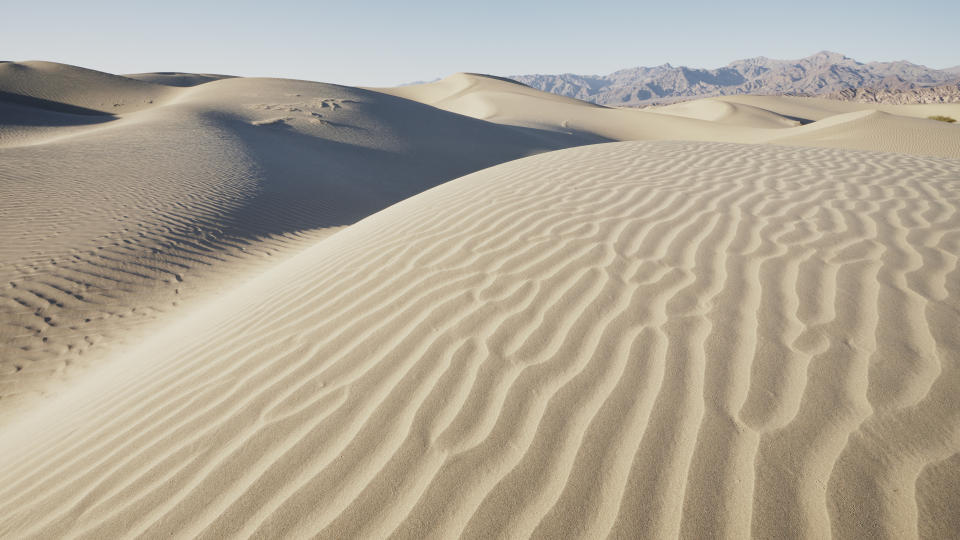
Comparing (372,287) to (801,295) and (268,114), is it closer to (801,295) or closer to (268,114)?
(801,295)

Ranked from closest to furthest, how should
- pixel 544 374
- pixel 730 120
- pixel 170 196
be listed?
pixel 544 374
pixel 170 196
pixel 730 120

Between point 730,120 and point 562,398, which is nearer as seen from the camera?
point 562,398

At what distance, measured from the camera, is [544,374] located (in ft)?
6.72

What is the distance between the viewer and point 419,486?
163cm

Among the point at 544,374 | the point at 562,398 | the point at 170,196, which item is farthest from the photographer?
the point at 170,196

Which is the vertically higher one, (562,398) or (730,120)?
(562,398)

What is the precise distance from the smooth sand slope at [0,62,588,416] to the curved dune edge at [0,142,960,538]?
198 centimetres

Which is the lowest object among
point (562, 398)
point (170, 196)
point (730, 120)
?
point (730, 120)

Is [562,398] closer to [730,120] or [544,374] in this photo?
[544,374]

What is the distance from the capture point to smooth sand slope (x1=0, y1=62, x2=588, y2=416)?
A: 201 inches

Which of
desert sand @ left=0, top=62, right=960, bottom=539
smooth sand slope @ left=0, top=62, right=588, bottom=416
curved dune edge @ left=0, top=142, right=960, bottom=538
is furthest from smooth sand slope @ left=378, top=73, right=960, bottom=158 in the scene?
curved dune edge @ left=0, top=142, right=960, bottom=538

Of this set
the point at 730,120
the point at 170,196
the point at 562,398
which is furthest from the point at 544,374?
the point at 730,120

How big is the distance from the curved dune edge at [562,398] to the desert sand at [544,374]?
0.04 feet

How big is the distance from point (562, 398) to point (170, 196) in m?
9.09
